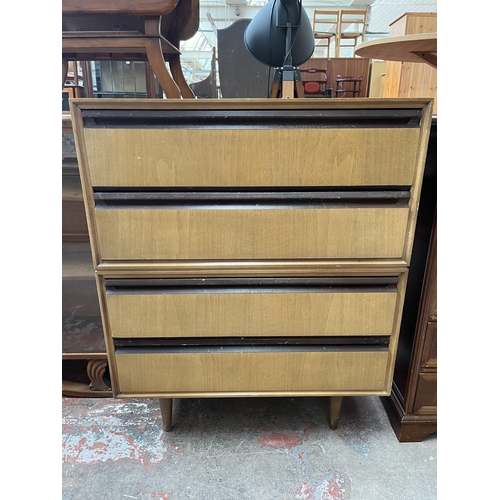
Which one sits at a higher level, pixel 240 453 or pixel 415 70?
pixel 415 70

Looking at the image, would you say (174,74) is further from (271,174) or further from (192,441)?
(192,441)

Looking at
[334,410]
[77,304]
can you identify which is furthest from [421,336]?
[77,304]

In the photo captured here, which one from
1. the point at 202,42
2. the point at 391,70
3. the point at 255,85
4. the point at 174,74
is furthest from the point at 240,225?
the point at 202,42

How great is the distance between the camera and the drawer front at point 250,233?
73 centimetres

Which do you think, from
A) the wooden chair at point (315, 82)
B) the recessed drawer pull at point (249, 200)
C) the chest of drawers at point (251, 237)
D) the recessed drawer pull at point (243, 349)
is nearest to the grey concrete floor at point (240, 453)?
the chest of drawers at point (251, 237)

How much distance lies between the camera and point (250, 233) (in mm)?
743

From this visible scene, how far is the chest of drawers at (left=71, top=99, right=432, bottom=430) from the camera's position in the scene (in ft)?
2.27

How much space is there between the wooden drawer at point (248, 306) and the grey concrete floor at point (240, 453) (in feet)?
1.14

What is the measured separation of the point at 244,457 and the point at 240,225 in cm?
60

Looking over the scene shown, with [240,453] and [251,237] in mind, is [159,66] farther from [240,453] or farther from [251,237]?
[240,453]

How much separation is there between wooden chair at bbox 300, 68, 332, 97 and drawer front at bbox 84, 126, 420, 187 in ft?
11.7

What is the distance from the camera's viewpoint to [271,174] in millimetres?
712

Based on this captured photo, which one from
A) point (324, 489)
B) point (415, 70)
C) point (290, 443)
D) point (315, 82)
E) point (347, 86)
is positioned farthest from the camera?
point (347, 86)

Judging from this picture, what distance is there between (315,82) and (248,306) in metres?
3.93
